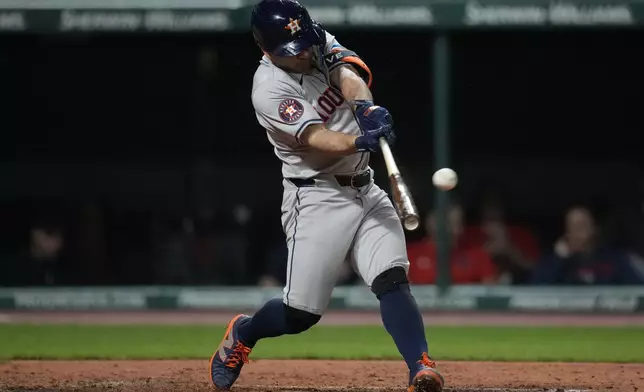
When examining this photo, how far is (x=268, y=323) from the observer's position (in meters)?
4.25

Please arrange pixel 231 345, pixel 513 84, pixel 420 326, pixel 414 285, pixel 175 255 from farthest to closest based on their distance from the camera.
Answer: pixel 513 84, pixel 175 255, pixel 414 285, pixel 231 345, pixel 420 326

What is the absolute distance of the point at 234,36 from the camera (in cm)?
980

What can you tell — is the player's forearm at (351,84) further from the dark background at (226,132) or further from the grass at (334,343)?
the dark background at (226,132)

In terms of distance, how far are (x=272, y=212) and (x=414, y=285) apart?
169 centimetres

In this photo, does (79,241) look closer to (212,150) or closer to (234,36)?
(212,150)

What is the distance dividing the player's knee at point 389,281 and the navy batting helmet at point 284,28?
849 millimetres

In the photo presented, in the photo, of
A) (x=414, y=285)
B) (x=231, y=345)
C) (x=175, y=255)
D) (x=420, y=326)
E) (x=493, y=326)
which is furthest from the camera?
(x=175, y=255)

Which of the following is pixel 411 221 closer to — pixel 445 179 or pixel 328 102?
pixel 445 179

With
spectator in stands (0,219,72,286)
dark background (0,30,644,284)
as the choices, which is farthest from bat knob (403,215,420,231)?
spectator in stands (0,219,72,286)

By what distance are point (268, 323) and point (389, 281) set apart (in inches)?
22.7

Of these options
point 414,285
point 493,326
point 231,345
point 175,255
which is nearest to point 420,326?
A: point 231,345

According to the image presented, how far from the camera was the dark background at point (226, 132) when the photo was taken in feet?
32.5

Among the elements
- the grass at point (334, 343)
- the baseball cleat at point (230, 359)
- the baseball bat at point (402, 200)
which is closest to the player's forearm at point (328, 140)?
the baseball bat at point (402, 200)

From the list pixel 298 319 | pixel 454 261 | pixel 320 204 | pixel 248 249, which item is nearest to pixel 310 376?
pixel 298 319
